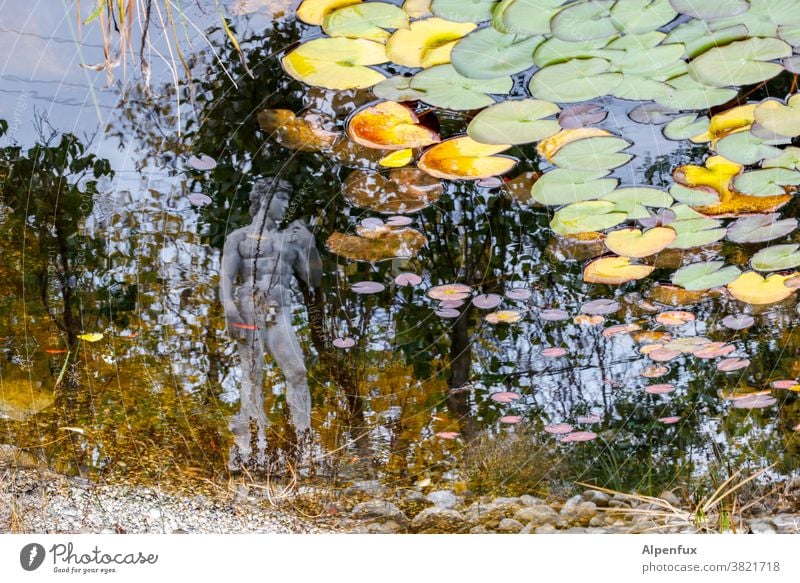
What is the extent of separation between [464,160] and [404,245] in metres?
0.32

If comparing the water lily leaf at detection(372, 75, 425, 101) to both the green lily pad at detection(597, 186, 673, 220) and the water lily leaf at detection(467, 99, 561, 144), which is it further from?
the green lily pad at detection(597, 186, 673, 220)

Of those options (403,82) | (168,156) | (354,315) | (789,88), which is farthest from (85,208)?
(789,88)

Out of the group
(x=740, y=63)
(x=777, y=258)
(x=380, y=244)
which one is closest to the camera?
(x=740, y=63)

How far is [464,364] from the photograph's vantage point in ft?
6.98

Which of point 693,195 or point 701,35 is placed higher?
point 701,35

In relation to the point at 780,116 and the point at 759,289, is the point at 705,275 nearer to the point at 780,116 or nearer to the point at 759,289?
the point at 759,289

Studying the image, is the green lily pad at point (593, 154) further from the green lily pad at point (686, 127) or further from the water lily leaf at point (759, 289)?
the water lily leaf at point (759, 289)

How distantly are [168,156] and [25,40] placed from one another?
47 cm

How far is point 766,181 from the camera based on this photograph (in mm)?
1925

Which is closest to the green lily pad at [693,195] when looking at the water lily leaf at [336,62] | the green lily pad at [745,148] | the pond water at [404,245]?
the pond water at [404,245]

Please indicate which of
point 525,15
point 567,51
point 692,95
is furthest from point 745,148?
point 525,15

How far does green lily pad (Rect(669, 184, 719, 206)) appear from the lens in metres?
1.92

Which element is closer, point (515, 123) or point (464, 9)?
point (464, 9)
